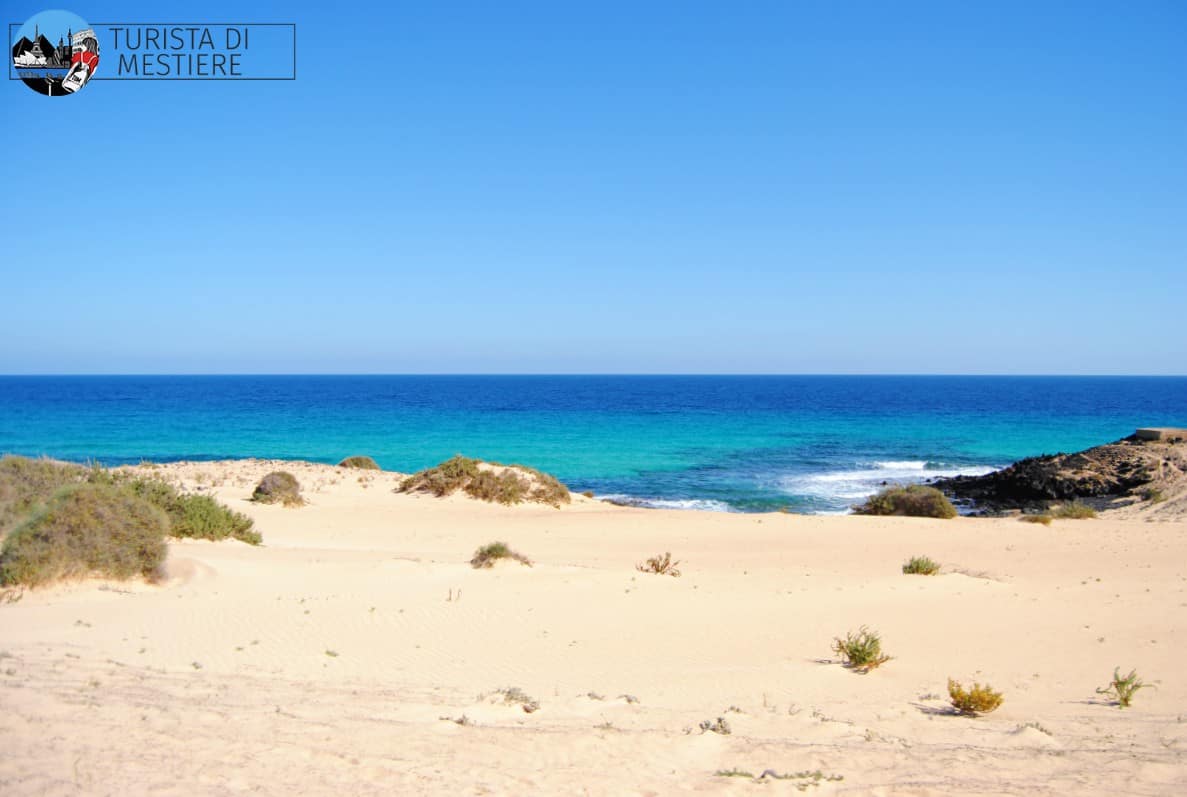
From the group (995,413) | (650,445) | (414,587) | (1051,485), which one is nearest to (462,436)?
(650,445)

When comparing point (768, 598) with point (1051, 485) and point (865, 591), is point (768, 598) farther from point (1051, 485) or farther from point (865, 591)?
point (1051, 485)

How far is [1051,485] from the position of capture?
30359 millimetres

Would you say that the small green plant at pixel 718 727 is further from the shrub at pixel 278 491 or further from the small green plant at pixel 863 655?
the shrub at pixel 278 491

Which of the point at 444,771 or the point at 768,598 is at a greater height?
the point at 444,771

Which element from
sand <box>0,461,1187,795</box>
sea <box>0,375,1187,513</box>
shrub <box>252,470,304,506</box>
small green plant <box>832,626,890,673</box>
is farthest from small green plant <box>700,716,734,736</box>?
sea <box>0,375,1187,513</box>

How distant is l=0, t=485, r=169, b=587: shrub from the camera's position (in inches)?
401

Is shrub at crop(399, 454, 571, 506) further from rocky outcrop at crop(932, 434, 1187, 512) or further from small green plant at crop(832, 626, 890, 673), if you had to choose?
small green plant at crop(832, 626, 890, 673)

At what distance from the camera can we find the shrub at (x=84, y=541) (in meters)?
10.2

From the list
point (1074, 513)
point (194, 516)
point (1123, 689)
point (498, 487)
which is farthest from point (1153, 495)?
point (194, 516)

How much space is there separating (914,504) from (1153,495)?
8768mm

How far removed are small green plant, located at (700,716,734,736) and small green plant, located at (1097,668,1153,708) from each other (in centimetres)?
410

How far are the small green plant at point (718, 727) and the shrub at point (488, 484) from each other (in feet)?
66.9

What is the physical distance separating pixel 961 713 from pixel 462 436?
162ft

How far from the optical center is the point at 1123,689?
7.72m
